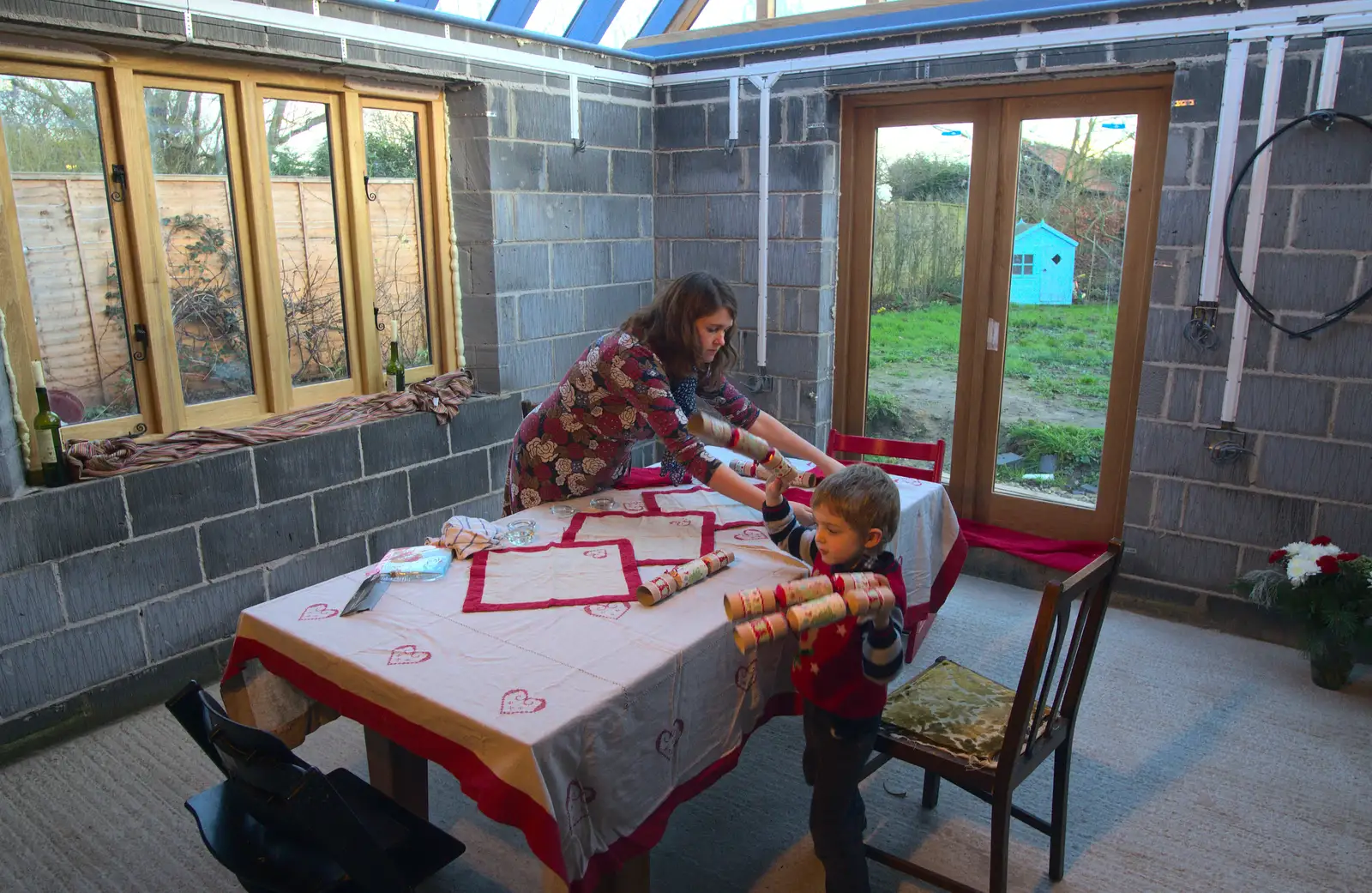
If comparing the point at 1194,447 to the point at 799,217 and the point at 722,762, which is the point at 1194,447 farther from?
the point at 722,762

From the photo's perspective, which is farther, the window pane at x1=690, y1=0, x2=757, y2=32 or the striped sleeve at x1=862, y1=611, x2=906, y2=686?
the window pane at x1=690, y1=0, x2=757, y2=32

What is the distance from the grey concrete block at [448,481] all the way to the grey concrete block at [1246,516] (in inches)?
112

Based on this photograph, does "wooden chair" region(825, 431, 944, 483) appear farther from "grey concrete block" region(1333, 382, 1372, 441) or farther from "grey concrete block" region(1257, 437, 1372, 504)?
"grey concrete block" region(1333, 382, 1372, 441)

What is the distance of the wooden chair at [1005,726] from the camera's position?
6.19 ft

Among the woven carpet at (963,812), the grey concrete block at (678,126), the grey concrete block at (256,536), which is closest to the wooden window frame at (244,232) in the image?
the grey concrete block at (256,536)

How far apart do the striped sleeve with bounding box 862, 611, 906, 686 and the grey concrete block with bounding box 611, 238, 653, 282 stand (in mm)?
3081

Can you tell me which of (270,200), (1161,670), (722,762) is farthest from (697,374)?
(1161,670)

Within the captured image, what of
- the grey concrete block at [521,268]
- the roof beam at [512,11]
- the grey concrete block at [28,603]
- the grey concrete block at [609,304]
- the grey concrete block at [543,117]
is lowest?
the grey concrete block at [28,603]

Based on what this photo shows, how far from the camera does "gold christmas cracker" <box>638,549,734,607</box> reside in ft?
6.52

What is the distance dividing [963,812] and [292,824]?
1720 mm

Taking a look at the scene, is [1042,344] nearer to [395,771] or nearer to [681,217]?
[681,217]

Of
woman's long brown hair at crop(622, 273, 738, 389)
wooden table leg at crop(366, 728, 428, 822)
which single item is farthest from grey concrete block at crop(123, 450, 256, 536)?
woman's long brown hair at crop(622, 273, 738, 389)

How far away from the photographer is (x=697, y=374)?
2701mm

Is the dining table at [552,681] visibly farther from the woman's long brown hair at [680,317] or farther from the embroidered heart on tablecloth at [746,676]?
the woman's long brown hair at [680,317]
